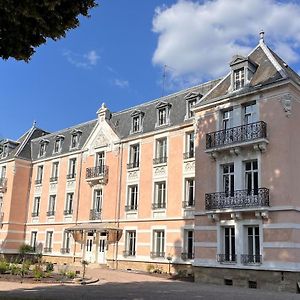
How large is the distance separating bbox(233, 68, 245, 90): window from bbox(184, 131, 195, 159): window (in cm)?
523

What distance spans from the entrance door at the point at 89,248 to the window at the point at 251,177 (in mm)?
14303

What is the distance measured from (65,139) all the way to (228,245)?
21.1 meters

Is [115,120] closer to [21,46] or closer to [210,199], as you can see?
[210,199]

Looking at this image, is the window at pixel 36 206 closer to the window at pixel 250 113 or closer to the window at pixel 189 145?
the window at pixel 189 145

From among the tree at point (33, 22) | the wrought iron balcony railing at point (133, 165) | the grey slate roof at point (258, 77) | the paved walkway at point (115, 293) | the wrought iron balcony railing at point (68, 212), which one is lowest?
the paved walkway at point (115, 293)

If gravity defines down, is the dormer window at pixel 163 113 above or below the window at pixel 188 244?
above

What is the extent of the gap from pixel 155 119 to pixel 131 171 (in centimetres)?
399

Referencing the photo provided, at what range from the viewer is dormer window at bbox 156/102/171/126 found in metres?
29.6

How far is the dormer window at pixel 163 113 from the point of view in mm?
29609

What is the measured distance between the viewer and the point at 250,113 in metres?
22.1

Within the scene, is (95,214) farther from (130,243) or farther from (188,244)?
(188,244)

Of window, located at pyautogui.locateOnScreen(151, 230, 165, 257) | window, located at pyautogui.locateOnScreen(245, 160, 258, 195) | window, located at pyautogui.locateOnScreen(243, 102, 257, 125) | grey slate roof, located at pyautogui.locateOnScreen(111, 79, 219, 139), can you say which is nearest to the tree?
window, located at pyautogui.locateOnScreen(243, 102, 257, 125)

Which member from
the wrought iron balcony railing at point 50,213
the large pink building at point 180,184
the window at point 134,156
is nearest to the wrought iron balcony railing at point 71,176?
the large pink building at point 180,184

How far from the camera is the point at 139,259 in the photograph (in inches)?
1112
